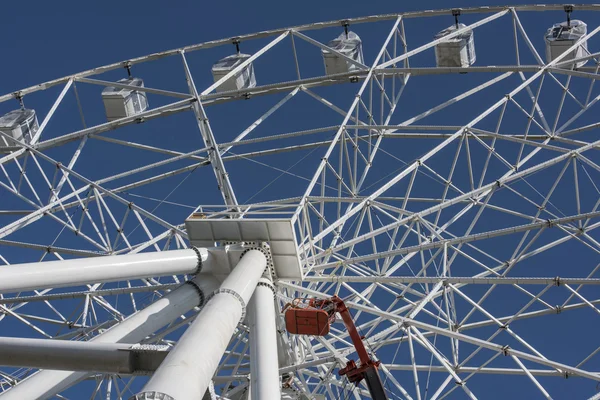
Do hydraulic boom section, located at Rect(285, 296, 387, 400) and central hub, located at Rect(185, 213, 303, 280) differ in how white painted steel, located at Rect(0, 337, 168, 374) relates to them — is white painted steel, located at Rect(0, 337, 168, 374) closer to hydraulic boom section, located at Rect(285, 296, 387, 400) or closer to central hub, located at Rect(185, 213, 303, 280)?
central hub, located at Rect(185, 213, 303, 280)

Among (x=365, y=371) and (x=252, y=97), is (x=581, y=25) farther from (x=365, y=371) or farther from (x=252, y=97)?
(x=365, y=371)

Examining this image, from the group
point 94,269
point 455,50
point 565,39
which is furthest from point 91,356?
point 565,39

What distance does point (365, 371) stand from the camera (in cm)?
2539

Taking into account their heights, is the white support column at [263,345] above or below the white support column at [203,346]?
below

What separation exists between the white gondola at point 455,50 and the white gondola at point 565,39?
2.66 metres

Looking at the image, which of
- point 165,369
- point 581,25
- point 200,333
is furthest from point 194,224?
point 581,25

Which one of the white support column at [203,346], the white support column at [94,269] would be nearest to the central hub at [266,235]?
the white support column at [94,269]

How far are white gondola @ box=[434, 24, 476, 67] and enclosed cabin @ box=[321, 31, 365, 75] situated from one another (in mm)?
2775

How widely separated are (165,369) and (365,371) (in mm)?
12903

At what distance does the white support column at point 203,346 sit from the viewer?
41.6 ft

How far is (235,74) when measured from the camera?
107ft

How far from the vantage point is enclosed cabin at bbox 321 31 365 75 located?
32688 mm

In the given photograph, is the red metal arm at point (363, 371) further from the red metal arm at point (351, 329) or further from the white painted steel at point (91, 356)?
the white painted steel at point (91, 356)

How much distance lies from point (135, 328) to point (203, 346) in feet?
14.9
